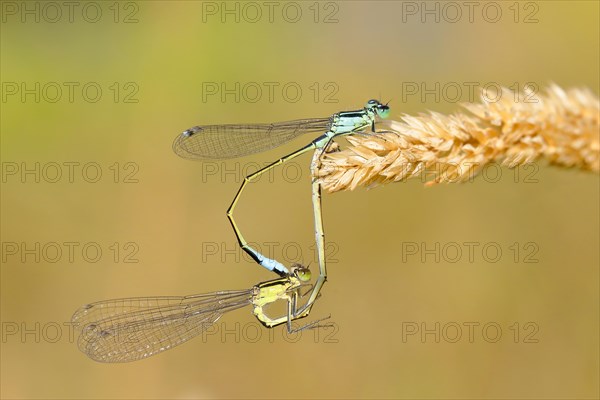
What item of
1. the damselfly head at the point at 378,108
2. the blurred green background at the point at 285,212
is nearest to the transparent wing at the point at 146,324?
the blurred green background at the point at 285,212

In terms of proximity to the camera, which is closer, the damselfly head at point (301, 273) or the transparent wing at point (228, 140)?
the damselfly head at point (301, 273)

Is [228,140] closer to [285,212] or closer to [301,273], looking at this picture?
[301,273]

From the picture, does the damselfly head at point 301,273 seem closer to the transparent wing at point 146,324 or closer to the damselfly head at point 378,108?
the transparent wing at point 146,324

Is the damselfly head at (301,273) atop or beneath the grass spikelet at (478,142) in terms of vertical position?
beneath

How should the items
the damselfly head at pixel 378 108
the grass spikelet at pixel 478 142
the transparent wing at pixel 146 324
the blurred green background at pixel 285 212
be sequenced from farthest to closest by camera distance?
the blurred green background at pixel 285 212
the transparent wing at pixel 146 324
the damselfly head at pixel 378 108
the grass spikelet at pixel 478 142

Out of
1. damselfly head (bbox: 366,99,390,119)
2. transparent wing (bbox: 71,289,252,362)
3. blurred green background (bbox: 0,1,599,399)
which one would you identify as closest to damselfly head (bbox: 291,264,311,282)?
transparent wing (bbox: 71,289,252,362)

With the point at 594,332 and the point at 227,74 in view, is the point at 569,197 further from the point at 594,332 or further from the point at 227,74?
the point at 227,74
